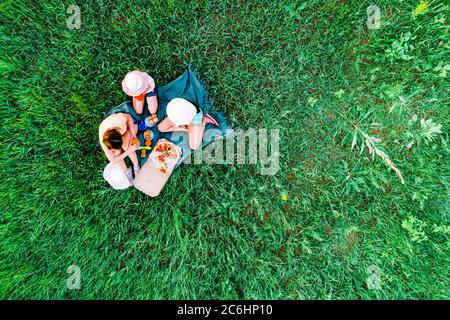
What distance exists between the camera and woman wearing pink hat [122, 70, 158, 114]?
117 inches

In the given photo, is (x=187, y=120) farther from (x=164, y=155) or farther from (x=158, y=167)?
(x=158, y=167)

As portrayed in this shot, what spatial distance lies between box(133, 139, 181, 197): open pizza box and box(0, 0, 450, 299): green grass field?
0.17 m

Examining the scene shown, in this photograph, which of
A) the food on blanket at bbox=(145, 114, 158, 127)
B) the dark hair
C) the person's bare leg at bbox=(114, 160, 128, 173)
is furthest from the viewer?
the food on blanket at bbox=(145, 114, 158, 127)

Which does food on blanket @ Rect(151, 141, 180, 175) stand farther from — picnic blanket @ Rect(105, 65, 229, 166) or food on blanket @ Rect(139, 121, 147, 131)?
food on blanket @ Rect(139, 121, 147, 131)

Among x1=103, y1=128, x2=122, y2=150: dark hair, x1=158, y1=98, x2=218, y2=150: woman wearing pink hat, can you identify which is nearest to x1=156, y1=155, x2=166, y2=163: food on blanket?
x1=158, y1=98, x2=218, y2=150: woman wearing pink hat

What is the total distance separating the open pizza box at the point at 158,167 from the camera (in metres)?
3.29

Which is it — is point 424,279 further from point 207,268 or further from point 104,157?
point 104,157

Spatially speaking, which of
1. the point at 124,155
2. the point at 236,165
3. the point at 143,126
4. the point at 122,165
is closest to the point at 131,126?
the point at 143,126

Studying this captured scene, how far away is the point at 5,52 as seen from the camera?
340 cm

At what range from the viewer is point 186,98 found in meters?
3.35

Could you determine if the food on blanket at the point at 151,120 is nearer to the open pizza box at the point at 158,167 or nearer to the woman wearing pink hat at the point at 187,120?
the woman wearing pink hat at the point at 187,120

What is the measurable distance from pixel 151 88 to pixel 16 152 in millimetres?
1668

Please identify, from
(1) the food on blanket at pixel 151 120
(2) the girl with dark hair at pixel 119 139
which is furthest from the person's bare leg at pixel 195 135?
(2) the girl with dark hair at pixel 119 139

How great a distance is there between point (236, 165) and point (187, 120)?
2.81 feet
